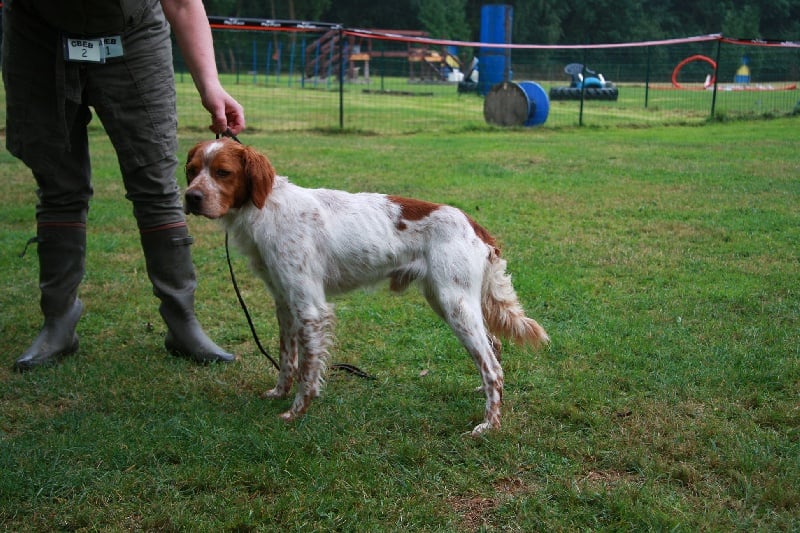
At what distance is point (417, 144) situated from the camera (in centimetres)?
1173

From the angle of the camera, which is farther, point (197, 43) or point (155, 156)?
point (155, 156)

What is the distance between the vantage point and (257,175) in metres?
2.97

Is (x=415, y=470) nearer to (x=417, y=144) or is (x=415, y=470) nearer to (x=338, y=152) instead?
(x=338, y=152)

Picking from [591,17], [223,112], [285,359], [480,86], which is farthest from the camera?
[591,17]

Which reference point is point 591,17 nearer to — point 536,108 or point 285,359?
point 536,108

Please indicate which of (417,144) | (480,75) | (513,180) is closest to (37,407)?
(513,180)

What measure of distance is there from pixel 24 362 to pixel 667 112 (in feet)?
58.5

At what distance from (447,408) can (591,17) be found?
54231 millimetres

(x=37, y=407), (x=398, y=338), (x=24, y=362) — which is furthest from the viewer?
(x=398, y=338)

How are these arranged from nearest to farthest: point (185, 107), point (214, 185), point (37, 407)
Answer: point (214, 185)
point (37, 407)
point (185, 107)

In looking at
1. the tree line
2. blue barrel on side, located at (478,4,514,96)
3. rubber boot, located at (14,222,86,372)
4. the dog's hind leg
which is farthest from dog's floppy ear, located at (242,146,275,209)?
the tree line

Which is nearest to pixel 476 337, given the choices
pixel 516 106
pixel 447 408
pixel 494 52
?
pixel 447 408

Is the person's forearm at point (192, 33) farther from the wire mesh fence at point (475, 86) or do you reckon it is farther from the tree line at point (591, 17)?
the tree line at point (591, 17)

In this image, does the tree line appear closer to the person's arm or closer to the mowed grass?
the mowed grass
